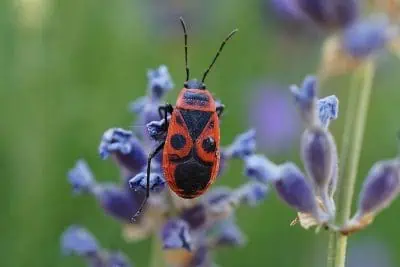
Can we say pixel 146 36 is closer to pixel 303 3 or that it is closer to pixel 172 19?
pixel 172 19

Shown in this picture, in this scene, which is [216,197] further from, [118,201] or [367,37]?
[367,37]

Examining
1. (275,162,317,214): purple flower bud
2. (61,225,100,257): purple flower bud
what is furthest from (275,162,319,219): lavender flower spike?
(61,225,100,257): purple flower bud

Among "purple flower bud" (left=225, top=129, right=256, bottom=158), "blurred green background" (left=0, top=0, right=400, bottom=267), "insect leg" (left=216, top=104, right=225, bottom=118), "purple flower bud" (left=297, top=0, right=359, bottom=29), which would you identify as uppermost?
"blurred green background" (left=0, top=0, right=400, bottom=267)

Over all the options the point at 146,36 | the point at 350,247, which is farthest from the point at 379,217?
the point at 146,36

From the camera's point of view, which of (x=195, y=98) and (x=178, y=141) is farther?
(x=195, y=98)

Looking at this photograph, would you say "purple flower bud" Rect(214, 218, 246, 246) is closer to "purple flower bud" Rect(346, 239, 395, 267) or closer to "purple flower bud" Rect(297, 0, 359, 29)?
"purple flower bud" Rect(297, 0, 359, 29)

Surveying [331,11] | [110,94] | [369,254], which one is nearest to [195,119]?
[331,11]

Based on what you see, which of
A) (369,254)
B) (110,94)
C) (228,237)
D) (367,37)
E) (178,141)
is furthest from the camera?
(110,94)

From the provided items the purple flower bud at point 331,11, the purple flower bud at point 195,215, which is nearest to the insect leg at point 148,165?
the purple flower bud at point 195,215
